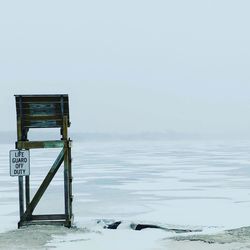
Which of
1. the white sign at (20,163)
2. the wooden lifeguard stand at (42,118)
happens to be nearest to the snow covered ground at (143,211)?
the wooden lifeguard stand at (42,118)

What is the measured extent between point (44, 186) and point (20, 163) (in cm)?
82

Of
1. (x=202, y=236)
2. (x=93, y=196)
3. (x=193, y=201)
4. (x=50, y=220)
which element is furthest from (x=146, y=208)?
(x=202, y=236)

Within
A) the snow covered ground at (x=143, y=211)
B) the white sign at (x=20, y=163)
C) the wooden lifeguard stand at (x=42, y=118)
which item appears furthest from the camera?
the wooden lifeguard stand at (x=42, y=118)

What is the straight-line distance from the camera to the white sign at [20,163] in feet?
44.2

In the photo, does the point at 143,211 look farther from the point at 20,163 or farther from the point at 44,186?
the point at 20,163

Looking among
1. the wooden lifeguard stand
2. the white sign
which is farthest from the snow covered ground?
the white sign

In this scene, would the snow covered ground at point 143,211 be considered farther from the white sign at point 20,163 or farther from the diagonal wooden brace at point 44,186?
the white sign at point 20,163

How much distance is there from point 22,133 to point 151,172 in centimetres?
2647

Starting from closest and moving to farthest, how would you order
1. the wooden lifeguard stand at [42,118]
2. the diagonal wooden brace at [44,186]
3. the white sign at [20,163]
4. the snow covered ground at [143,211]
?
the snow covered ground at [143,211]
the white sign at [20,163]
the diagonal wooden brace at [44,186]
the wooden lifeguard stand at [42,118]

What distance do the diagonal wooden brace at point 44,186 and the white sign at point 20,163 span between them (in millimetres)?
516

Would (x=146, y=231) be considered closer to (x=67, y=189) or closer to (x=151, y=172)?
(x=67, y=189)

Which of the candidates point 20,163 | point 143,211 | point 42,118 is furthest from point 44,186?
point 143,211

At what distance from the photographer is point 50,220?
14.3 m

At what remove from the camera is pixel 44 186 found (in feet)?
44.6
